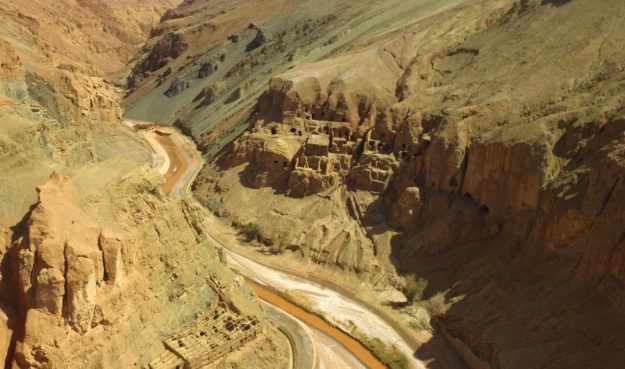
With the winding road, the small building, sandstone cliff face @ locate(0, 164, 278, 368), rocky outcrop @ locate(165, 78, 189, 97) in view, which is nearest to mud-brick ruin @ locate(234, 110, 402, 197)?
the small building

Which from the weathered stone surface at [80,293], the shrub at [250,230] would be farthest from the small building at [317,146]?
the weathered stone surface at [80,293]

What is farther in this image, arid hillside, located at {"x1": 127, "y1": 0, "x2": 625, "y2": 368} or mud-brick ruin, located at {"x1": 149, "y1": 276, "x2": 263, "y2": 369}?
arid hillside, located at {"x1": 127, "y1": 0, "x2": 625, "y2": 368}

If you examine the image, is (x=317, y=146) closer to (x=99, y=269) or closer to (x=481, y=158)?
(x=481, y=158)

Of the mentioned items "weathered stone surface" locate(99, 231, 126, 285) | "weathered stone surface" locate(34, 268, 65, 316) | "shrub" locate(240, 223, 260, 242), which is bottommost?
"weathered stone surface" locate(34, 268, 65, 316)

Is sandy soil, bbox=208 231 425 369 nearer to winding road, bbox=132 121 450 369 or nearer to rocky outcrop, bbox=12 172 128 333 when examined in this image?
winding road, bbox=132 121 450 369

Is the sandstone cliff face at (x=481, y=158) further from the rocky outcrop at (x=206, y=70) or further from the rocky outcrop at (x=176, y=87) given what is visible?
the rocky outcrop at (x=176, y=87)

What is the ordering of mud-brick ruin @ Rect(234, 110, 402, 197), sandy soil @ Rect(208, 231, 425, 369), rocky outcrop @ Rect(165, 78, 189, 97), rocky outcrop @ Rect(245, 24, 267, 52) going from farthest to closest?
rocky outcrop @ Rect(165, 78, 189, 97), rocky outcrop @ Rect(245, 24, 267, 52), mud-brick ruin @ Rect(234, 110, 402, 197), sandy soil @ Rect(208, 231, 425, 369)

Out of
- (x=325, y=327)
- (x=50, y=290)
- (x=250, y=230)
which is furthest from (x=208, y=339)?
(x=250, y=230)
